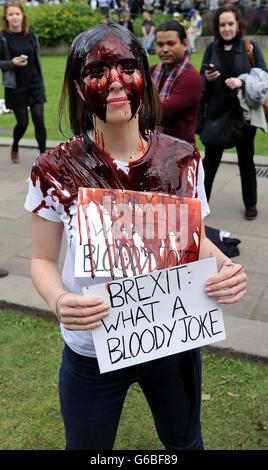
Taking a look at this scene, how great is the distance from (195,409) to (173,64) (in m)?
3.21

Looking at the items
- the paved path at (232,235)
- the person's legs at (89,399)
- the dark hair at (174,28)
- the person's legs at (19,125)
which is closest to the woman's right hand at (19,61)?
A: the person's legs at (19,125)

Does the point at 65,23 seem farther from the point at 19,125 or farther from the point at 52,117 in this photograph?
the point at 19,125

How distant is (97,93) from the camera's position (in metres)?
1.57

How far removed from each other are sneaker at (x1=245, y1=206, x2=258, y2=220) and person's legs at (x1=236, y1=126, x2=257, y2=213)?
3 cm

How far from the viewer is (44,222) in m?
1.68

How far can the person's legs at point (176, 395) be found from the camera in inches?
70.4

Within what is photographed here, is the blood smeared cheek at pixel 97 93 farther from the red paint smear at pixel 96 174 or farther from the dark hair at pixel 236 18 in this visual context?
the dark hair at pixel 236 18

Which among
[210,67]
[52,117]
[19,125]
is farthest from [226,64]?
[52,117]

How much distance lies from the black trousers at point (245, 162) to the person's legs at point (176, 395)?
355 centimetres

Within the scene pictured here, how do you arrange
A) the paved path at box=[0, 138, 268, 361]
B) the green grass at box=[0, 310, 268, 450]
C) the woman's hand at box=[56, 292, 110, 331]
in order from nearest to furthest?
the woman's hand at box=[56, 292, 110, 331]
the green grass at box=[0, 310, 268, 450]
the paved path at box=[0, 138, 268, 361]

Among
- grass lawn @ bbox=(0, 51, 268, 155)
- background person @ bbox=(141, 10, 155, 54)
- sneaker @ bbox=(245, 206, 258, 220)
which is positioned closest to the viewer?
sneaker @ bbox=(245, 206, 258, 220)

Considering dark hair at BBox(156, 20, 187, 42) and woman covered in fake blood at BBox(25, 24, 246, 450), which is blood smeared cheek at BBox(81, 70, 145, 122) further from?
dark hair at BBox(156, 20, 187, 42)

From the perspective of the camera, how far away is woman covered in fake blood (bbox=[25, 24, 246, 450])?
1574 millimetres

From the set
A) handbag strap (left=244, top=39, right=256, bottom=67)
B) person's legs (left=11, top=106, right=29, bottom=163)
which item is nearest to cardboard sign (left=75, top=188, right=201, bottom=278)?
handbag strap (left=244, top=39, right=256, bottom=67)
